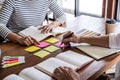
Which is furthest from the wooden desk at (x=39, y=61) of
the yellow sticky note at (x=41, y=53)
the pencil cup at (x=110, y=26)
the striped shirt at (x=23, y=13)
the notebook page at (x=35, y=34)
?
the pencil cup at (x=110, y=26)

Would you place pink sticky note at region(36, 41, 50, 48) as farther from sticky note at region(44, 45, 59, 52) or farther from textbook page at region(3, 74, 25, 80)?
textbook page at region(3, 74, 25, 80)

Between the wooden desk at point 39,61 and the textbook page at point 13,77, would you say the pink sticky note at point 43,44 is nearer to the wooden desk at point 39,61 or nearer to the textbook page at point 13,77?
the wooden desk at point 39,61

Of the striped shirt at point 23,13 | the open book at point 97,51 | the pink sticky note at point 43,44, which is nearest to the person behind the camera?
the open book at point 97,51

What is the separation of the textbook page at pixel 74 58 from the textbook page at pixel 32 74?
182mm

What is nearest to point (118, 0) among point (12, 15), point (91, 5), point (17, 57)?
point (91, 5)

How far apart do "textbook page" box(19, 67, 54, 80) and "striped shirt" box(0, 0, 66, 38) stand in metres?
0.58

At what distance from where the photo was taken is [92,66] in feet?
3.54

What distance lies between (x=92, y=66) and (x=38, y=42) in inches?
17.3

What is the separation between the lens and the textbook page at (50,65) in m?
1.01

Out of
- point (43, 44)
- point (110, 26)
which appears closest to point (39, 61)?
point (43, 44)

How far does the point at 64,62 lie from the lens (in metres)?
1.08

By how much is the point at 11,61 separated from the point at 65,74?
365 millimetres

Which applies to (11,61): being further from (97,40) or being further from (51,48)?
(97,40)

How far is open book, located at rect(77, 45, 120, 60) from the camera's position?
1.17 m
